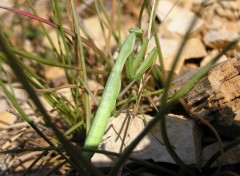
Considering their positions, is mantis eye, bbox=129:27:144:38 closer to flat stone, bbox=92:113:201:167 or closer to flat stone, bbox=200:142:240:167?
flat stone, bbox=92:113:201:167

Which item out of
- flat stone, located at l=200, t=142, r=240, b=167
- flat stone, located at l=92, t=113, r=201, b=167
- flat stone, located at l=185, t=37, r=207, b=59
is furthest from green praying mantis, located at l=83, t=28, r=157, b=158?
flat stone, located at l=185, t=37, r=207, b=59

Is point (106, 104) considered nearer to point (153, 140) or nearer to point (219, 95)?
point (153, 140)

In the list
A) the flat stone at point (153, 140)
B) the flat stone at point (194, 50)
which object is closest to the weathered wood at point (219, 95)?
the flat stone at point (153, 140)

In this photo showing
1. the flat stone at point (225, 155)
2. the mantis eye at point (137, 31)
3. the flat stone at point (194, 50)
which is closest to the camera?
the flat stone at point (225, 155)

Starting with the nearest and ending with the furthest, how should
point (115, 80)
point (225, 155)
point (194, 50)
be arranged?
point (225, 155), point (115, 80), point (194, 50)

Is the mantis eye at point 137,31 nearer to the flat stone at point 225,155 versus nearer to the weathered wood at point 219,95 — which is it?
the weathered wood at point 219,95

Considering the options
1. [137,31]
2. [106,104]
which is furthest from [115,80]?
[137,31]
